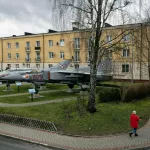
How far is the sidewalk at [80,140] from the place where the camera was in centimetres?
1137

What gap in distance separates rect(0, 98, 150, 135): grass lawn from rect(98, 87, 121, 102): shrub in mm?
1920

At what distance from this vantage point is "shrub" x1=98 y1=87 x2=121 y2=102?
21969mm

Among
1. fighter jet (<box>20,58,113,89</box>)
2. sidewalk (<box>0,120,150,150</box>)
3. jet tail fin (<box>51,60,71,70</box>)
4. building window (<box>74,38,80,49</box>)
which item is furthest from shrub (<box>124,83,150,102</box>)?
jet tail fin (<box>51,60,71,70</box>)

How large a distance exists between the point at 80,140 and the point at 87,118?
3.41 meters

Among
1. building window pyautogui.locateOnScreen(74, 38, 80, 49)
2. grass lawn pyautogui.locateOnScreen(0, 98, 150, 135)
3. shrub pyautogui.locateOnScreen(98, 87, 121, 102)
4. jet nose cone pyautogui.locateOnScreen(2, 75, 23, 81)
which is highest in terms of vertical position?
building window pyautogui.locateOnScreen(74, 38, 80, 49)

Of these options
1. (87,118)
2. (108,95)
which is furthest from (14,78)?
(87,118)

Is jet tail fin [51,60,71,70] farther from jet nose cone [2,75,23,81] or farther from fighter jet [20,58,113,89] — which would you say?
jet nose cone [2,75,23,81]

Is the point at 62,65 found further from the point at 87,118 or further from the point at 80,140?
the point at 80,140

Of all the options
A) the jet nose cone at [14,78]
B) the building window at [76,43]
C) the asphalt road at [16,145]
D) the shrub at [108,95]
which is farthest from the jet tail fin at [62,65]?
the asphalt road at [16,145]

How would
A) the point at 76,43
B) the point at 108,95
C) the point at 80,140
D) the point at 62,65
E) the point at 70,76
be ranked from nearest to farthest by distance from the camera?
the point at 80,140 → the point at 76,43 → the point at 108,95 → the point at 70,76 → the point at 62,65

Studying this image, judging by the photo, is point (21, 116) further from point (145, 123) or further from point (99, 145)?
point (145, 123)

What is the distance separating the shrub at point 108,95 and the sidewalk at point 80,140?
8.04m

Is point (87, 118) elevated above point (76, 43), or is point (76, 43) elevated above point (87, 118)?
point (76, 43)

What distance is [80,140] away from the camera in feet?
40.3
